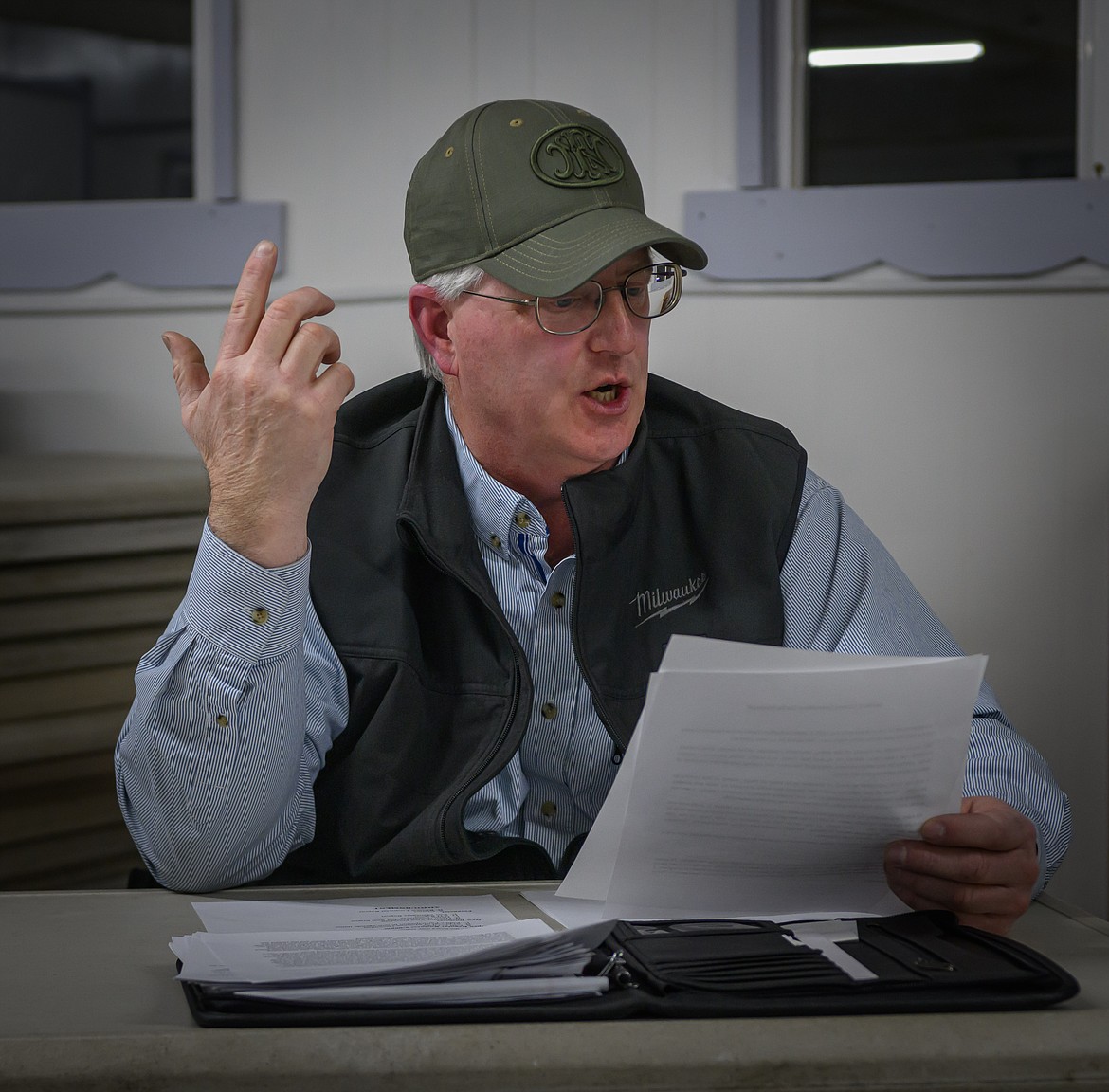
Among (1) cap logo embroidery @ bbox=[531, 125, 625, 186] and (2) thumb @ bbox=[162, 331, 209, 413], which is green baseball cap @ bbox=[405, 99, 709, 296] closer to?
(1) cap logo embroidery @ bbox=[531, 125, 625, 186]

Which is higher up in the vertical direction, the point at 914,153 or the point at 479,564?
the point at 914,153

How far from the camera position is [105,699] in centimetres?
223

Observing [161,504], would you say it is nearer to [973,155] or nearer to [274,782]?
[274,782]

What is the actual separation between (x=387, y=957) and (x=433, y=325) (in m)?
0.89

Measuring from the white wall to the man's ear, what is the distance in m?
0.91

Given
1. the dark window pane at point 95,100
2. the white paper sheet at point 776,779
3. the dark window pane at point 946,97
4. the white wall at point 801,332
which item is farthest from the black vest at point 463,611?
the dark window pane at point 95,100

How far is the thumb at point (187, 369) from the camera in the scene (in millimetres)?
1302

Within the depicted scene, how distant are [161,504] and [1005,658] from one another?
5.13 ft

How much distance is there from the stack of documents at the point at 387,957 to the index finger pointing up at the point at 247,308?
538 millimetres

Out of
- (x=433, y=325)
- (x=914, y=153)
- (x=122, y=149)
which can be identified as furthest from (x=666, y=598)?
(x=122, y=149)

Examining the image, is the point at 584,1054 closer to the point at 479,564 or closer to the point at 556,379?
the point at 479,564

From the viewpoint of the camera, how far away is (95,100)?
2.76 metres

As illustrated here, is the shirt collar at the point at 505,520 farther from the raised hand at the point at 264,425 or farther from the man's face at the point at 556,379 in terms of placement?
the raised hand at the point at 264,425

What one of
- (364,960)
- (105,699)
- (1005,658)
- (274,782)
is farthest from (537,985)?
(1005,658)
